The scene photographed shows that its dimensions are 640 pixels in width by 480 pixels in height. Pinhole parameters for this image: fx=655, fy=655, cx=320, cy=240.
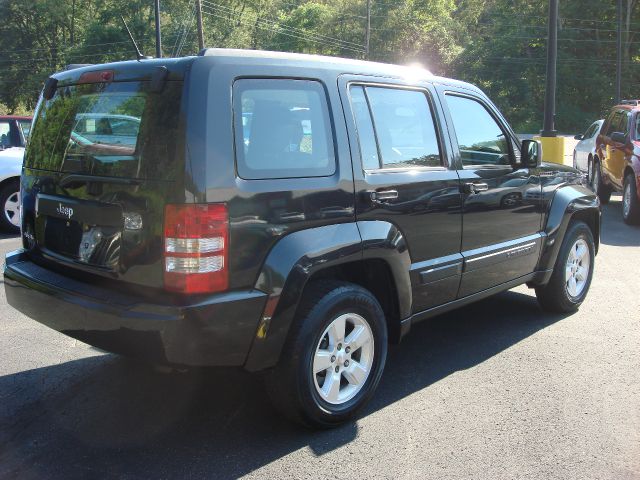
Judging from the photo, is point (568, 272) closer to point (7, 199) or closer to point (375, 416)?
point (375, 416)

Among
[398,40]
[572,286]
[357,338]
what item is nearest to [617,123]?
[572,286]

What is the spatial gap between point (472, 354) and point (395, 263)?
131 centimetres

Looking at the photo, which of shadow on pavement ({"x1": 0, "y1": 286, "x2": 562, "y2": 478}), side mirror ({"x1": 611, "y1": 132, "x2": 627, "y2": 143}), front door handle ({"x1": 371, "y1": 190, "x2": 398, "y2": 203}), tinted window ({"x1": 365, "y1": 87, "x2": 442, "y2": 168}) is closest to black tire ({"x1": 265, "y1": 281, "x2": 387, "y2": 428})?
shadow on pavement ({"x1": 0, "y1": 286, "x2": 562, "y2": 478})

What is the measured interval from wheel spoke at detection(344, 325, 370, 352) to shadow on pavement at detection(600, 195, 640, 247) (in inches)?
247

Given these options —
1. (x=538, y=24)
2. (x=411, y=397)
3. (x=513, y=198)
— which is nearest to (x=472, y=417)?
(x=411, y=397)

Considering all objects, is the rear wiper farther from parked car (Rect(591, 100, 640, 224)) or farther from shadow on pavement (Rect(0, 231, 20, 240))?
parked car (Rect(591, 100, 640, 224))

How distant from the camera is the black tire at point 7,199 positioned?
9156 millimetres

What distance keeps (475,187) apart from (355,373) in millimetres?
1575

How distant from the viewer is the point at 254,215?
10.00 feet

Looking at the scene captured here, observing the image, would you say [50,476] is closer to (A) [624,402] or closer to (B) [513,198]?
(A) [624,402]

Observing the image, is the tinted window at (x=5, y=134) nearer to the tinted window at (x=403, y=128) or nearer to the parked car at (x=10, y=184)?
the parked car at (x=10, y=184)

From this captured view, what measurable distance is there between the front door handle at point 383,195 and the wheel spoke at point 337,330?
0.68 metres

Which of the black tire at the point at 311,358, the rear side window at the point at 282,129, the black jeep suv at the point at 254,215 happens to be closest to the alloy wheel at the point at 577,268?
the black jeep suv at the point at 254,215

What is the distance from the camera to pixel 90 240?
10.8 feet
